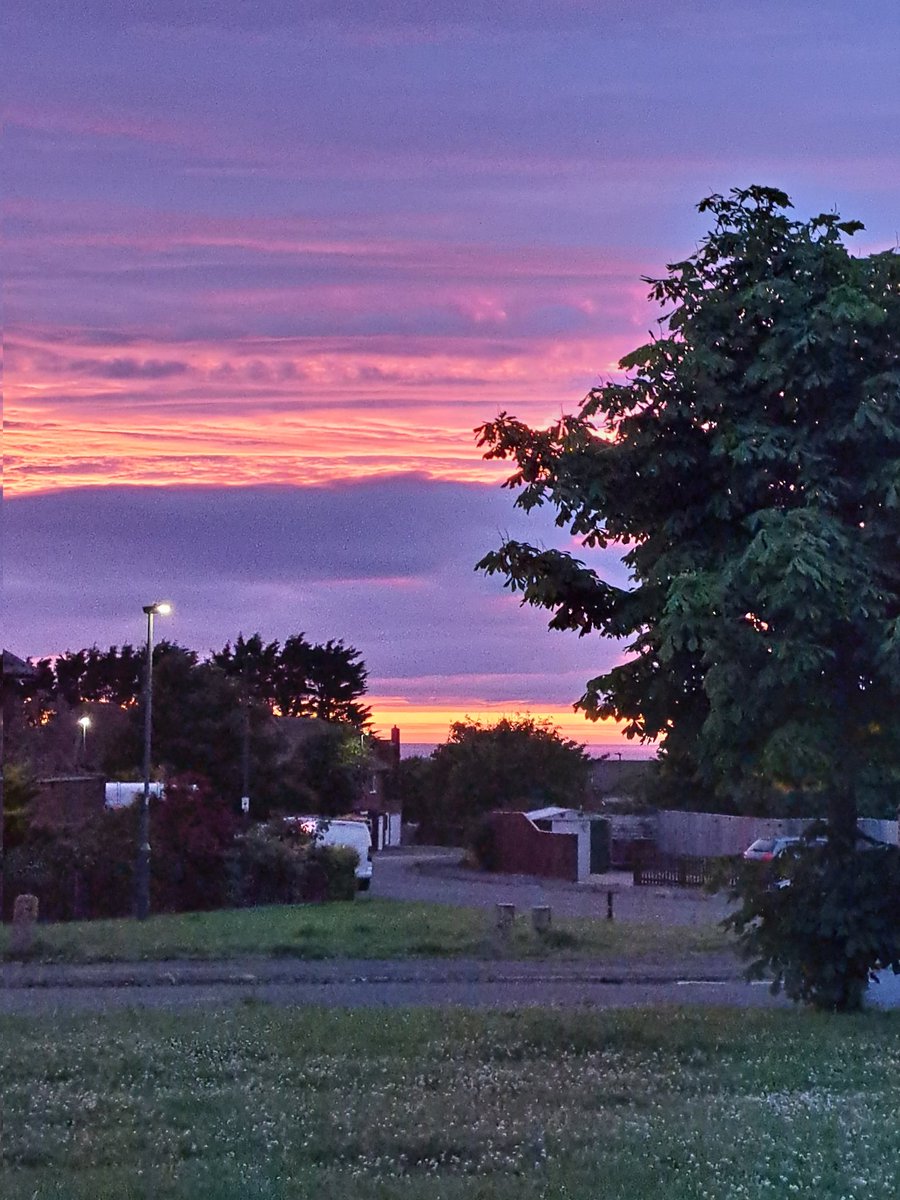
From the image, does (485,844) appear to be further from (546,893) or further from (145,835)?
(145,835)

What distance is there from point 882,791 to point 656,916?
20713 mm

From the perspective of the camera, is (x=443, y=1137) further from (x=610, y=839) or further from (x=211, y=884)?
(x=610, y=839)

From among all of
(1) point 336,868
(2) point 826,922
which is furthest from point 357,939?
(1) point 336,868

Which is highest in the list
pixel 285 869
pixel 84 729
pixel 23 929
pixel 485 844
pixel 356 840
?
pixel 84 729

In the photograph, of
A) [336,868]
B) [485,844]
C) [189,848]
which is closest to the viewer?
[189,848]

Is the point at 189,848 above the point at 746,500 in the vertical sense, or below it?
below

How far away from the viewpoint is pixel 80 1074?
34.0 ft

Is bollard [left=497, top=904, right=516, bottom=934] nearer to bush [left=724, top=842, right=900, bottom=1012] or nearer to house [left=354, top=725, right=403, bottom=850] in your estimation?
bush [left=724, top=842, right=900, bottom=1012]

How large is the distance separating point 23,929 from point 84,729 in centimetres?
2710

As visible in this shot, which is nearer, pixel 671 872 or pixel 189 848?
pixel 189 848

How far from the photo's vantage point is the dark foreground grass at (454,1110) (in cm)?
735

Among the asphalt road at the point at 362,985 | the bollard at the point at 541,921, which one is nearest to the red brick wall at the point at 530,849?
the bollard at the point at 541,921

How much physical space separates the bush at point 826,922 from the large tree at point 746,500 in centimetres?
38

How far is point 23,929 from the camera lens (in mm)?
23781
